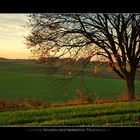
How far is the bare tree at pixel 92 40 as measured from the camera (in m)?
11.8

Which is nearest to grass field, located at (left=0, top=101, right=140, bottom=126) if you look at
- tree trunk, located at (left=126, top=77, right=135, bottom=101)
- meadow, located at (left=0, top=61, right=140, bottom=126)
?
meadow, located at (left=0, top=61, right=140, bottom=126)

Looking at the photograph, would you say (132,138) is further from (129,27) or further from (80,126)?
(129,27)

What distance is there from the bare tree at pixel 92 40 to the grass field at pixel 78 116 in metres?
0.34

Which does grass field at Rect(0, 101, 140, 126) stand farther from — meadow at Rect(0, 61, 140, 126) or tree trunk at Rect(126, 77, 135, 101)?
tree trunk at Rect(126, 77, 135, 101)

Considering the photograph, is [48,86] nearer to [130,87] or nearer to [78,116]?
[78,116]

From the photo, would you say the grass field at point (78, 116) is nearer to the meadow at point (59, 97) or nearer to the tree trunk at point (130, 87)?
the meadow at point (59, 97)

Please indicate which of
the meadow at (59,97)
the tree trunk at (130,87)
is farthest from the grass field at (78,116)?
the tree trunk at (130,87)

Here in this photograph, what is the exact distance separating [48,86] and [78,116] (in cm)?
83

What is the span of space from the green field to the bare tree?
30 centimetres

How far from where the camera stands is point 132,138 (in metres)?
11.4

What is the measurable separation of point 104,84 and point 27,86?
4.95 feet

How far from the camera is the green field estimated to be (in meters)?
11.7
